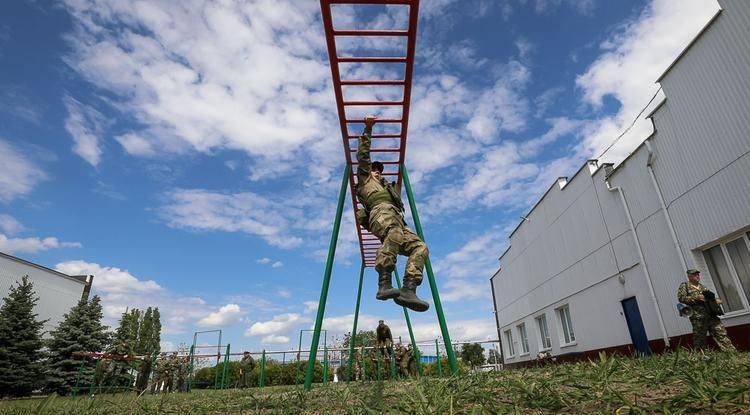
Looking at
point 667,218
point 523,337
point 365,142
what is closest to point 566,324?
point 523,337

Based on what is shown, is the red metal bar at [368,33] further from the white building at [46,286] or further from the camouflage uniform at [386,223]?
the white building at [46,286]

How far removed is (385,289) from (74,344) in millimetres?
22387

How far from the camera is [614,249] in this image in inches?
495

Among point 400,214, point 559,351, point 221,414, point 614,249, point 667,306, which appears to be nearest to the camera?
point 221,414

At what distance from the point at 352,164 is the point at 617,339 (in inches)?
441

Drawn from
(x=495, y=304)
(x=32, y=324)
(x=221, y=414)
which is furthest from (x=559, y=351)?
(x=32, y=324)

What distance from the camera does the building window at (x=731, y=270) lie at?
26.9 feet

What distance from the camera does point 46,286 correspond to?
27281mm

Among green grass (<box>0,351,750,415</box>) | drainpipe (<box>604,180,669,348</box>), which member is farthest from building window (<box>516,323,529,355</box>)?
green grass (<box>0,351,750,415</box>)

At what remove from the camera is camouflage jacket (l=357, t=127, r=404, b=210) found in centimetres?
501

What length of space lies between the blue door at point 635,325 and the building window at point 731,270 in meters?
2.94

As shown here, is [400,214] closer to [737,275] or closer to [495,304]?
[737,275]

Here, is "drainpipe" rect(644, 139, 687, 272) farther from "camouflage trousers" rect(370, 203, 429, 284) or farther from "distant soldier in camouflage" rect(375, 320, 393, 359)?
"camouflage trousers" rect(370, 203, 429, 284)

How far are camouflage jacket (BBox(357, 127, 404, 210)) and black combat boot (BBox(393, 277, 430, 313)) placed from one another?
3.75 feet
